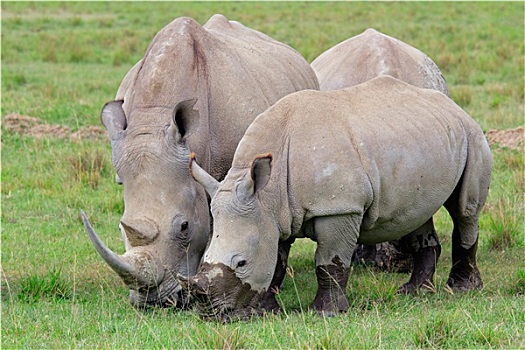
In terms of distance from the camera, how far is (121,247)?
8.04 meters

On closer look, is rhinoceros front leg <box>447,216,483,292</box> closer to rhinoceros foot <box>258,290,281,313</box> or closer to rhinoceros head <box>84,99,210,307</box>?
rhinoceros foot <box>258,290,281,313</box>

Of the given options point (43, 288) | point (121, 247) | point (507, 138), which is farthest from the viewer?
point (507, 138)

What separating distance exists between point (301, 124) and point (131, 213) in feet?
3.82

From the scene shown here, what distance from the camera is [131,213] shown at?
20.1 feet

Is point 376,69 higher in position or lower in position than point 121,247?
higher

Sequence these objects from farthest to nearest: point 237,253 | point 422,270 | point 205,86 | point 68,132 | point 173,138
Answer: point 68,132
point 422,270
point 205,86
point 173,138
point 237,253

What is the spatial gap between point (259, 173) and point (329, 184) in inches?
18.7

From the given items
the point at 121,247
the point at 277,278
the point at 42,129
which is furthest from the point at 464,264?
the point at 42,129

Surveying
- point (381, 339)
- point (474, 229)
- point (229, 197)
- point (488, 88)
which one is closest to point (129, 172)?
point (229, 197)

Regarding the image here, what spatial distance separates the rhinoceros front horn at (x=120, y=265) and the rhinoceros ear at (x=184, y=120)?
0.90 m

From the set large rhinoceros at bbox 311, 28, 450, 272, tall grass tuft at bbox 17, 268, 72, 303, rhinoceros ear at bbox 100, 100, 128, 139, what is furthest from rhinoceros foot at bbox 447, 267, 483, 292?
tall grass tuft at bbox 17, 268, 72, 303

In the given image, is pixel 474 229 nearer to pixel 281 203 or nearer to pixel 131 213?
pixel 281 203

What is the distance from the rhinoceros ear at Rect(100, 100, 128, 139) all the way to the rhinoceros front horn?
0.88m

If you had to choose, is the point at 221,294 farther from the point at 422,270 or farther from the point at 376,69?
the point at 376,69
